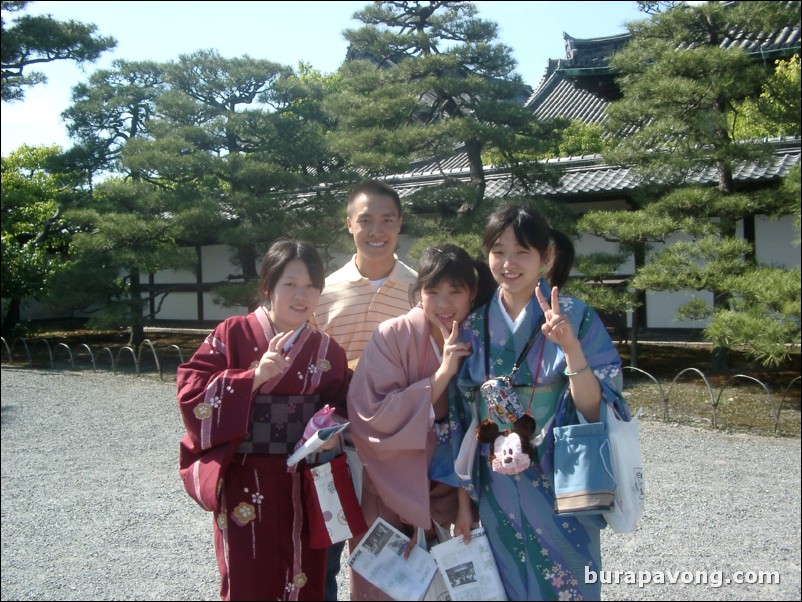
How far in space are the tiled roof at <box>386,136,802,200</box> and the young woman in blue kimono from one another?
22.8 feet

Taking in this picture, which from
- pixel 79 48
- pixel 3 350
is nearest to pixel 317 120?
pixel 79 48

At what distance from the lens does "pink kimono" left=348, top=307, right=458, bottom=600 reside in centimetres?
221

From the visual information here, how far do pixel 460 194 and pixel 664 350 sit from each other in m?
3.71

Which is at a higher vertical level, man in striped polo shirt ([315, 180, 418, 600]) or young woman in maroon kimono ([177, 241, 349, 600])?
man in striped polo shirt ([315, 180, 418, 600])

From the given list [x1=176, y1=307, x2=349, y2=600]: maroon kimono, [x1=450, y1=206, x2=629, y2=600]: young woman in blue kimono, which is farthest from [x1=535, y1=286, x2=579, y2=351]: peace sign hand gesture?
[x1=176, y1=307, x2=349, y2=600]: maroon kimono

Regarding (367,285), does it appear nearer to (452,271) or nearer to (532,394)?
(452,271)

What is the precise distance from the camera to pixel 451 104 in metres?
9.41

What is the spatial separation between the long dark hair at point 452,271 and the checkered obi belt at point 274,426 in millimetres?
577

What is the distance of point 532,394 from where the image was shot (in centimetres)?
216

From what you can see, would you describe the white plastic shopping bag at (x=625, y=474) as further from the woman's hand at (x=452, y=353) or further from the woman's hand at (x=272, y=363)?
the woman's hand at (x=272, y=363)

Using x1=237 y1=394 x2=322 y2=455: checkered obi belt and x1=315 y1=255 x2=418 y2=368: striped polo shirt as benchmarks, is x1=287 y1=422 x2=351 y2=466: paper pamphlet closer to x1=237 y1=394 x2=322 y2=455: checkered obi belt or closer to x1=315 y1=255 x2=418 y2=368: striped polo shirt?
x1=237 y1=394 x2=322 y2=455: checkered obi belt

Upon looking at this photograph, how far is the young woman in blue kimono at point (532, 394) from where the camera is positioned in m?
2.12

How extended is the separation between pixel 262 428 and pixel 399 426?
1.55 feet

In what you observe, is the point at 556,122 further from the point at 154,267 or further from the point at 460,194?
the point at 154,267
